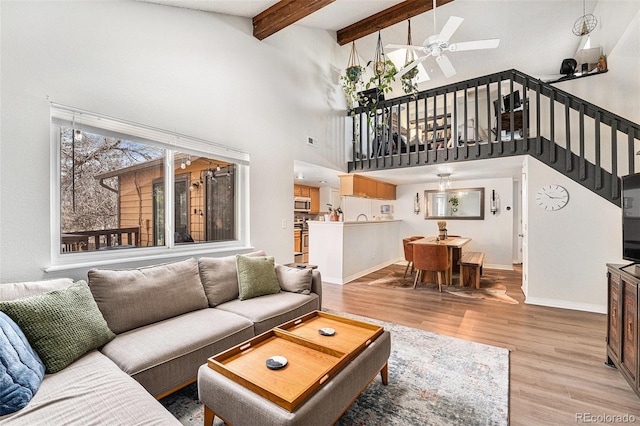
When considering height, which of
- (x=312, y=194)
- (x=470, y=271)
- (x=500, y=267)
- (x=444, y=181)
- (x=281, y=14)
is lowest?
(x=500, y=267)

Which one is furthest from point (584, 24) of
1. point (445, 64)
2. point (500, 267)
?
point (500, 267)

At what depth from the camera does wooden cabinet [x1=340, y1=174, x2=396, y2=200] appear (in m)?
5.54

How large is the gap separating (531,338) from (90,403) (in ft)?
11.5

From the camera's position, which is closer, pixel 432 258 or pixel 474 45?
pixel 474 45

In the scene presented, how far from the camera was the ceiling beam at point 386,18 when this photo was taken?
428cm

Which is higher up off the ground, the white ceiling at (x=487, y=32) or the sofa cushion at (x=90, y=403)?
the white ceiling at (x=487, y=32)

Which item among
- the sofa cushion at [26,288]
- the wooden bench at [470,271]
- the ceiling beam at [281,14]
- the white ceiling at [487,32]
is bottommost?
the wooden bench at [470,271]

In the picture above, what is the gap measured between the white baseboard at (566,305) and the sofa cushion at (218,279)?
154 inches

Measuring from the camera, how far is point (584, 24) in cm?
402

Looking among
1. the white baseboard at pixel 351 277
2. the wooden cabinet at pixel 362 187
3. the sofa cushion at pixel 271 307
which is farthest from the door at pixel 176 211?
the wooden cabinet at pixel 362 187

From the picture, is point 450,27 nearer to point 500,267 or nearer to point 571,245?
point 571,245

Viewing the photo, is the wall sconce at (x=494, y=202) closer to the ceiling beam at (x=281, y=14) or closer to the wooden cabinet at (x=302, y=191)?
the wooden cabinet at (x=302, y=191)

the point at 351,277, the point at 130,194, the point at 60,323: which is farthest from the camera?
the point at 351,277

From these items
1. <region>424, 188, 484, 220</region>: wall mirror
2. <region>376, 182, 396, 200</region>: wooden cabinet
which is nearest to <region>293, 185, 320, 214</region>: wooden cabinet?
<region>376, 182, 396, 200</region>: wooden cabinet
